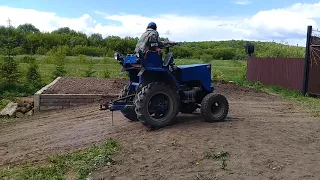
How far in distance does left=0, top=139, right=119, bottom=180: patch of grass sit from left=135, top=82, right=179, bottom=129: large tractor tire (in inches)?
54.0

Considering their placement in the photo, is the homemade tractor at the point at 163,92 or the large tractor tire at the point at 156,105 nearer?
the large tractor tire at the point at 156,105

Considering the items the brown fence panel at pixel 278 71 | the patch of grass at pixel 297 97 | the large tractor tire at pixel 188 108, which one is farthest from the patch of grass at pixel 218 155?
the brown fence panel at pixel 278 71

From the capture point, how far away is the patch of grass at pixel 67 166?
6414 mm

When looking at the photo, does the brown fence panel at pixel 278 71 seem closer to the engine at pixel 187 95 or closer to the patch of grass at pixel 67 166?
the engine at pixel 187 95

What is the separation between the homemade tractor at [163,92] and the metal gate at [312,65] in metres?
8.68

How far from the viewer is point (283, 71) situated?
65.0 feet

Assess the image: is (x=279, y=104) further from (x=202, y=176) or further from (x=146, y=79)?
(x=202, y=176)

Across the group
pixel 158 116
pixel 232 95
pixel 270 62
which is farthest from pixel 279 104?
pixel 270 62

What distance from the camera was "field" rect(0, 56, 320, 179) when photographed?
20.4 feet

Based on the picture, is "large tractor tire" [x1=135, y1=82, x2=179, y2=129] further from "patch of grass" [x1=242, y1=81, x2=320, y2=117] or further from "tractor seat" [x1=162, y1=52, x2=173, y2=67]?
"patch of grass" [x1=242, y1=81, x2=320, y2=117]

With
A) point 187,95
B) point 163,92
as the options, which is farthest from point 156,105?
point 187,95

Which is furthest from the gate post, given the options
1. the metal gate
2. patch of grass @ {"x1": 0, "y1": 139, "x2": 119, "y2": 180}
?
patch of grass @ {"x1": 0, "y1": 139, "x2": 119, "y2": 180}

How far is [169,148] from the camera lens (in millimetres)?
7270

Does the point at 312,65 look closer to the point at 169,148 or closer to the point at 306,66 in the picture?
the point at 306,66
